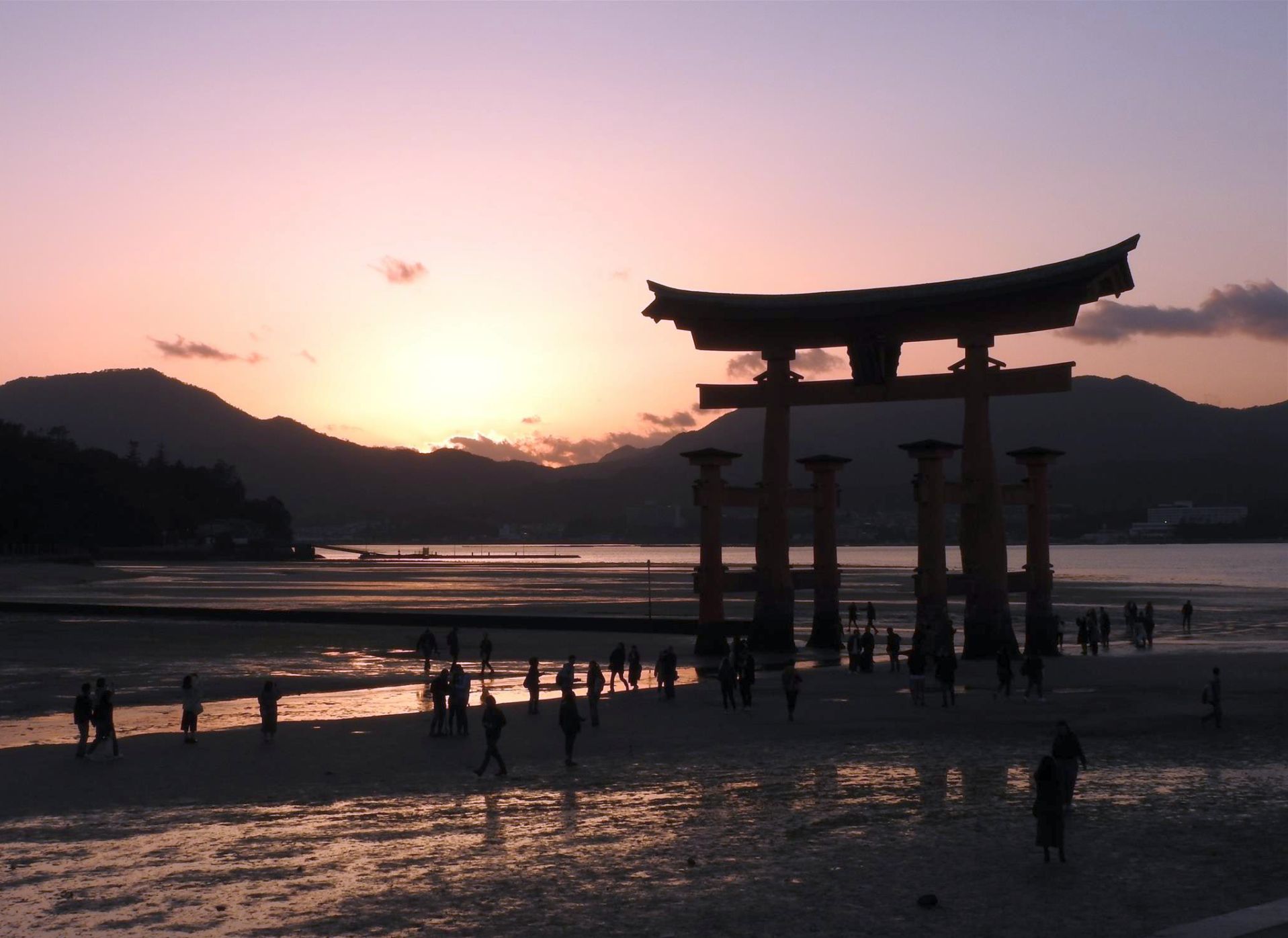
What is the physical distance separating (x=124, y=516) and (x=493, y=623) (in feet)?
457

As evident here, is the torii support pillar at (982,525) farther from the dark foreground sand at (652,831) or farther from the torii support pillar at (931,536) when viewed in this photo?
the dark foreground sand at (652,831)

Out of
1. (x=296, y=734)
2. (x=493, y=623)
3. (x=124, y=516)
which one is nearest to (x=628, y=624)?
(x=493, y=623)

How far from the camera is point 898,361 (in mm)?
39469

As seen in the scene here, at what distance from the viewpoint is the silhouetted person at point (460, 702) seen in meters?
23.0

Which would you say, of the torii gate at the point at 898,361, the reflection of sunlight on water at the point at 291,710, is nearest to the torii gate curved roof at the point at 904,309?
the torii gate at the point at 898,361

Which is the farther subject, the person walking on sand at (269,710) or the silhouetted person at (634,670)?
the silhouetted person at (634,670)

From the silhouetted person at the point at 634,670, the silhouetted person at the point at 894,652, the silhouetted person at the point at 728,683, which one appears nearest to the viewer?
the silhouetted person at the point at 728,683

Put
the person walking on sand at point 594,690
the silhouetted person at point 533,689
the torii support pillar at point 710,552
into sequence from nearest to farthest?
the person walking on sand at point 594,690, the silhouetted person at point 533,689, the torii support pillar at point 710,552

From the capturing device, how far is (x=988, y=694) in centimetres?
2939

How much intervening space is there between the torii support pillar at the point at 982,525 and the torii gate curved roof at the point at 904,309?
1.12m

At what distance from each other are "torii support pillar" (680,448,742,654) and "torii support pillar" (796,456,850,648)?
3.66 m

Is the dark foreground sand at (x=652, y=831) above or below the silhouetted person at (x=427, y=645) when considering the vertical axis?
below

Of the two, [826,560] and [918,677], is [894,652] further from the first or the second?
[918,677]

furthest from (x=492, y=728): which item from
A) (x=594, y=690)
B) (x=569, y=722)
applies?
(x=594, y=690)
